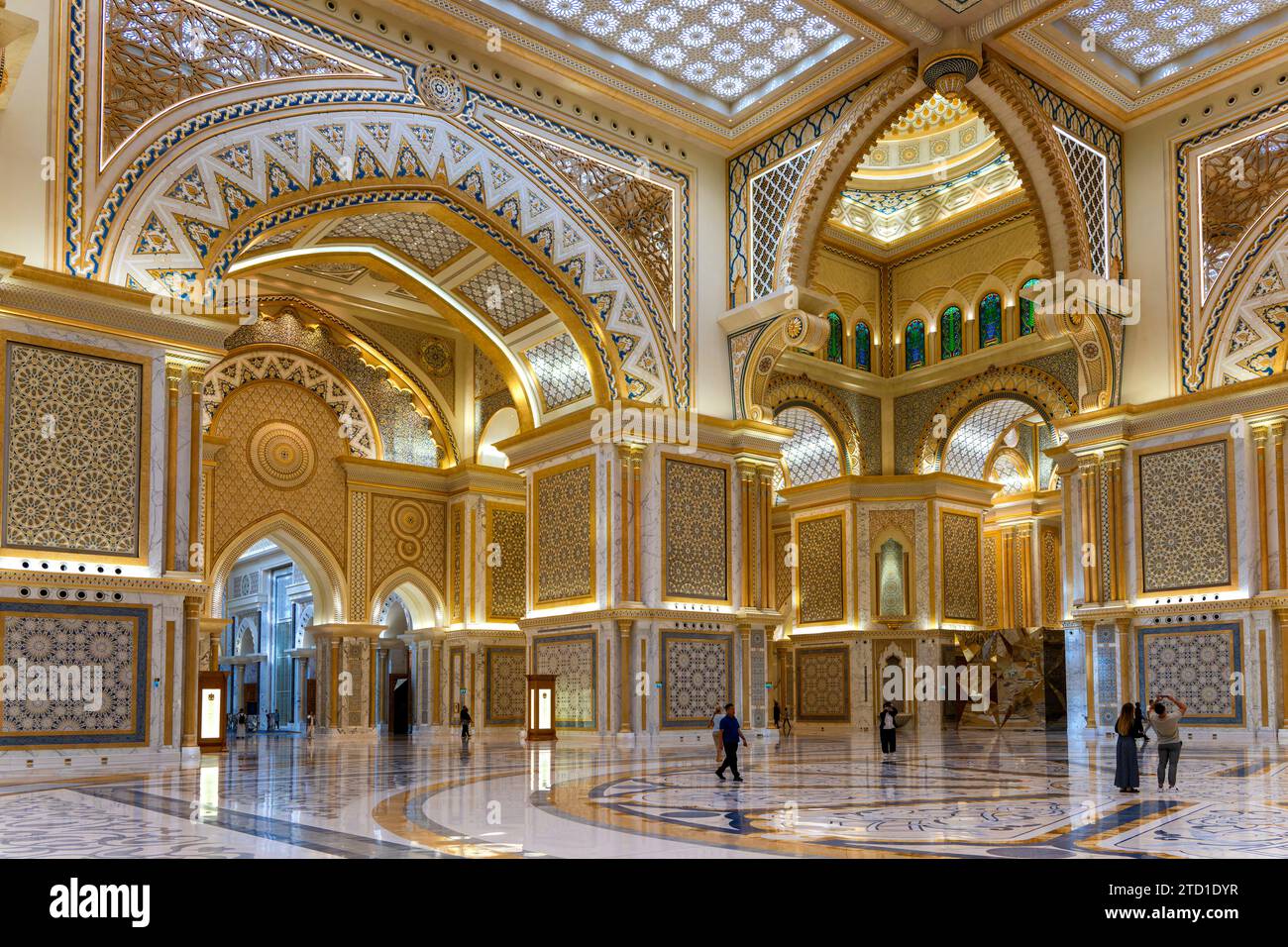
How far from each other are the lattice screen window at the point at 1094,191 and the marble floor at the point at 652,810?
836cm

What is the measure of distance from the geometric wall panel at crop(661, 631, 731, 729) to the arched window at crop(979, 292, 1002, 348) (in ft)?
30.0

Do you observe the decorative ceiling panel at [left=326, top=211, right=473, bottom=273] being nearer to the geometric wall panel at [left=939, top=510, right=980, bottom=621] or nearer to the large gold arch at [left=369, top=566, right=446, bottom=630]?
the large gold arch at [left=369, top=566, right=446, bottom=630]

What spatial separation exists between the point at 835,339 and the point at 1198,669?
33.6 feet

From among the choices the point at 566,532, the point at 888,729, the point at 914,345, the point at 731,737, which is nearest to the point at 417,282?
the point at 566,532

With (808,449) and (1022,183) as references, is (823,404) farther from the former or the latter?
(1022,183)

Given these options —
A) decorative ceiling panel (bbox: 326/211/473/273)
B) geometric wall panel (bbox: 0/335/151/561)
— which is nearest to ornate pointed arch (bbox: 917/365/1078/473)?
decorative ceiling panel (bbox: 326/211/473/273)

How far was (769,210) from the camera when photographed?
62.5 feet

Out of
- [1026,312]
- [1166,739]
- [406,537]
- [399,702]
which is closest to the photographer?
[1166,739]

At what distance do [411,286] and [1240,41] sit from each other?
43.0 feet

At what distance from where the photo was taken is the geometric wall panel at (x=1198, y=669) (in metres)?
17.0

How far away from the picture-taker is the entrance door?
2630 cm

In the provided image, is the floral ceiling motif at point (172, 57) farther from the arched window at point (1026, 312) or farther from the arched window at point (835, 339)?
the arched window at point (1026, 312)

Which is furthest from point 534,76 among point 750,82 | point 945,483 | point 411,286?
point 945,483

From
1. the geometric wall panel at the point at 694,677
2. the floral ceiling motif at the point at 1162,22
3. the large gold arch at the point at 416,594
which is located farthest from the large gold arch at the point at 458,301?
the floral ceiling motif at the point at 1162,22
